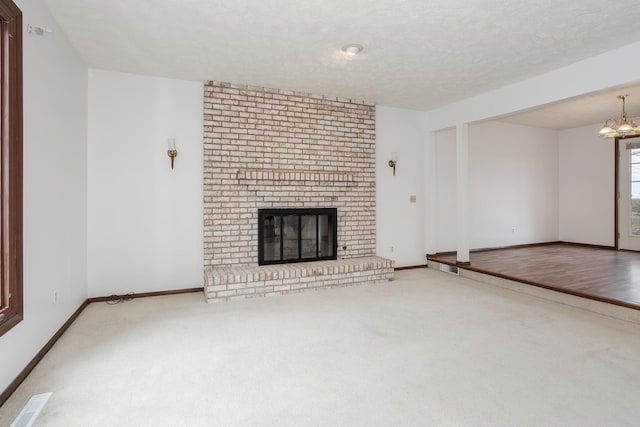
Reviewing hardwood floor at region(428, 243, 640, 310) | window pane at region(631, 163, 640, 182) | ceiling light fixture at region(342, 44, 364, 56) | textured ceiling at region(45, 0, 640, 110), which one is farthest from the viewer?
window pane at region(631, 163, 640, 182)

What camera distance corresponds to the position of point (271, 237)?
15.6ft

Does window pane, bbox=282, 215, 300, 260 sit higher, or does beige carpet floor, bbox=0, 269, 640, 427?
window pane, bbox=282, 215, 300, 260

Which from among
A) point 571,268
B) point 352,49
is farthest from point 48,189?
point 571,268

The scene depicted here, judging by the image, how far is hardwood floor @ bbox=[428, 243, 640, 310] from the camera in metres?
3.82

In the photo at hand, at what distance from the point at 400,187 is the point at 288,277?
262 centimetres

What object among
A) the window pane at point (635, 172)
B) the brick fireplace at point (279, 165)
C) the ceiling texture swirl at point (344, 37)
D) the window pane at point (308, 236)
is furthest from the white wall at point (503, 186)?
the window pane at point (308, 236)

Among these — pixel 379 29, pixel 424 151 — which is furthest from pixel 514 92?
pixel 379 29

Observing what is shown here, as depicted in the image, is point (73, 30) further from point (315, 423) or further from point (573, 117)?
point (573, 117)

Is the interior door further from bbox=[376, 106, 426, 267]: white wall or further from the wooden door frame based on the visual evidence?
bbox=[376, 106, 426, 267]: white wall

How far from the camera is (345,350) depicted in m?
2.69

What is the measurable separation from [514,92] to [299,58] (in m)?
2.90

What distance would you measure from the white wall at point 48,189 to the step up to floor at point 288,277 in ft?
4.61

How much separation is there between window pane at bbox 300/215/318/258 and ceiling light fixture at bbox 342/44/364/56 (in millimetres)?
2295

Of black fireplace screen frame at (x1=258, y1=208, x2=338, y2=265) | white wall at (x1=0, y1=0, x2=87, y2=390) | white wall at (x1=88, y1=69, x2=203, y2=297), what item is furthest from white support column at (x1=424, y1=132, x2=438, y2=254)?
white wall at (x1=0, y1=0, x2=87, y2=390)
